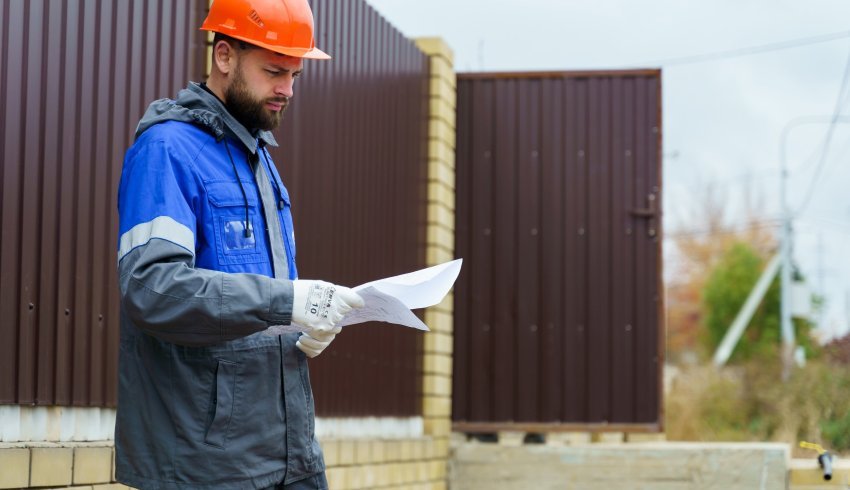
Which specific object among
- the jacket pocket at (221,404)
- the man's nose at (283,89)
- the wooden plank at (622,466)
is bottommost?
the wooden plank at (622,466)

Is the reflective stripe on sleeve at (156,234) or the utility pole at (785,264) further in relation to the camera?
the utility pole at (785,264)

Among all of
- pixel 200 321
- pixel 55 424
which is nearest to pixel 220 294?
pixel 200 321

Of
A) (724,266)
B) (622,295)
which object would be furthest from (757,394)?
(724,266)

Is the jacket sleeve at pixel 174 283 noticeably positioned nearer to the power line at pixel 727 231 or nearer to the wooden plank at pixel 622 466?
the wooden plank at pixel 622 466

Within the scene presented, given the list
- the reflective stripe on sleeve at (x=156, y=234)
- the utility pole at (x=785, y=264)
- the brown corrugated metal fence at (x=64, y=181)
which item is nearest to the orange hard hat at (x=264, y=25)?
the reflective stripe on sleeve at (x=156, y=234)

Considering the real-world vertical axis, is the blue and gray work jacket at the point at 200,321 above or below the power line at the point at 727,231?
below

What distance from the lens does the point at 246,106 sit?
11.3ft

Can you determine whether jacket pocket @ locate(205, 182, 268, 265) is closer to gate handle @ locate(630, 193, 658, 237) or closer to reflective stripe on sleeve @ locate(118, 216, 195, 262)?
reflective stripe on sleeve @ locate(118, 216, 195, 262)

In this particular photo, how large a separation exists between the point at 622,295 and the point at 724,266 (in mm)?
33118

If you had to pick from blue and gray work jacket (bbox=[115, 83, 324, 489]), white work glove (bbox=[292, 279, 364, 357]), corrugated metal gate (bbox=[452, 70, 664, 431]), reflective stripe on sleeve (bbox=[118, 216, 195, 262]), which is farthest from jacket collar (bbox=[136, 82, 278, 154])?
corrugated metal gate (bbox=[452, 70, 664, 431])

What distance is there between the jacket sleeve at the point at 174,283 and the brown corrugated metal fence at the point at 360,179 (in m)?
3.47

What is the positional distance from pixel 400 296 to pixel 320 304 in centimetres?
26

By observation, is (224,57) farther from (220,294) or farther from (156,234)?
(220,294)

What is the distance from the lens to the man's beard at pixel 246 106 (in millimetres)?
3447
